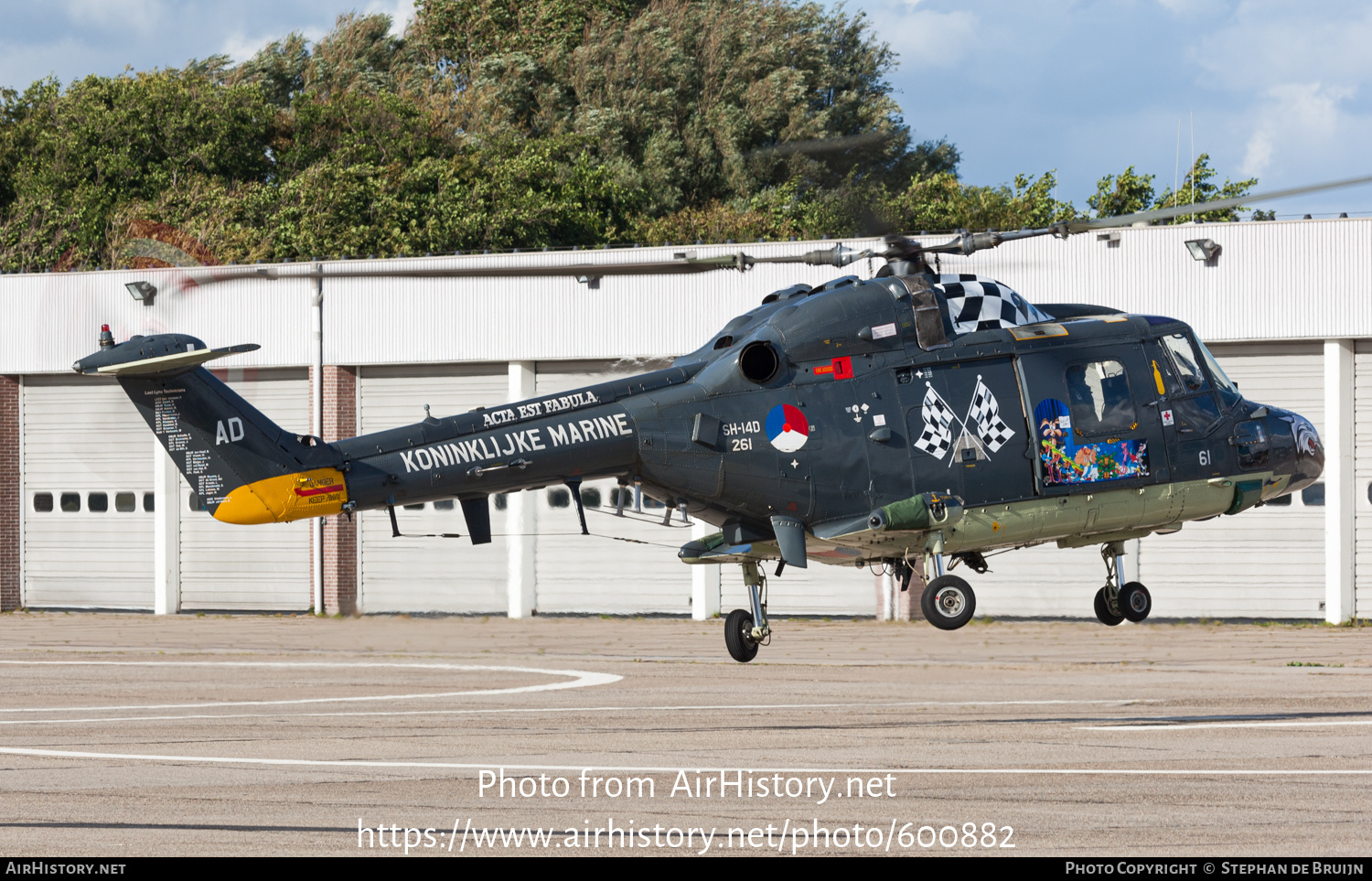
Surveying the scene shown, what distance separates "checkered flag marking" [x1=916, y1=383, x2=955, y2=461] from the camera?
1939cm

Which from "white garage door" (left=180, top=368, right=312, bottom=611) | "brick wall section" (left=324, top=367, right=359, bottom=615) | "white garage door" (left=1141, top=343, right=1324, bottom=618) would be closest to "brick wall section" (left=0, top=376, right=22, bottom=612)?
"white garage door" (left=180, top=368, right=312, bottom=611)

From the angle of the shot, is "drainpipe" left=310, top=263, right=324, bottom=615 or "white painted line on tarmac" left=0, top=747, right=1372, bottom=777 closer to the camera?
"white painted line on tarmac" left=0, top=747, right=1372, bottom=777

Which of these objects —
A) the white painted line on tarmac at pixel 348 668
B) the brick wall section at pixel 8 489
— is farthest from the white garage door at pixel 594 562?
the brick wall section at pixel 8 489

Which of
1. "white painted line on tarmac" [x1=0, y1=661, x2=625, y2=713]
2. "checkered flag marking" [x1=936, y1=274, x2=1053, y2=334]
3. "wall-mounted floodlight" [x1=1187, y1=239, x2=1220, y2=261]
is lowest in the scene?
"white painted line on tarmac" [x1=0, y1=661, x2=625, y2=713]

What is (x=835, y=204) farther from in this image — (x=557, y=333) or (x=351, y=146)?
(x=351, y=146)

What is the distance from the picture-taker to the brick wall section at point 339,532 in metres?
43.7

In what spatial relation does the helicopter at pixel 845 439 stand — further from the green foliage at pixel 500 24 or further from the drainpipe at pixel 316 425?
the green foliage at pixel 500 24

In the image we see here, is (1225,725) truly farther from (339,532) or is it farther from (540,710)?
(339,532)

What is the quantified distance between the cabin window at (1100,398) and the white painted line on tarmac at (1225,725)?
6.16 metres

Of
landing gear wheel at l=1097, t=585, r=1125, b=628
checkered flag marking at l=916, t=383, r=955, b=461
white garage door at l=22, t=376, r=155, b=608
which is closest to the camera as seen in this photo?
checkered flag marking at l=916, t=383, r=955, b=461

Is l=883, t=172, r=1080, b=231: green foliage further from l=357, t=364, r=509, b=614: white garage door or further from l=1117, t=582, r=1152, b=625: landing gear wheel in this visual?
l=1117, t=582, r=1152, b=625: landing gear wheel

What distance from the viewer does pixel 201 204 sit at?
198 ft

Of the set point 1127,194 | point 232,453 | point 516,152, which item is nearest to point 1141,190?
point 1127,194

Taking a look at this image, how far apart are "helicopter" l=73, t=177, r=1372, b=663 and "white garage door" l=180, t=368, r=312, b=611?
25.4 m
